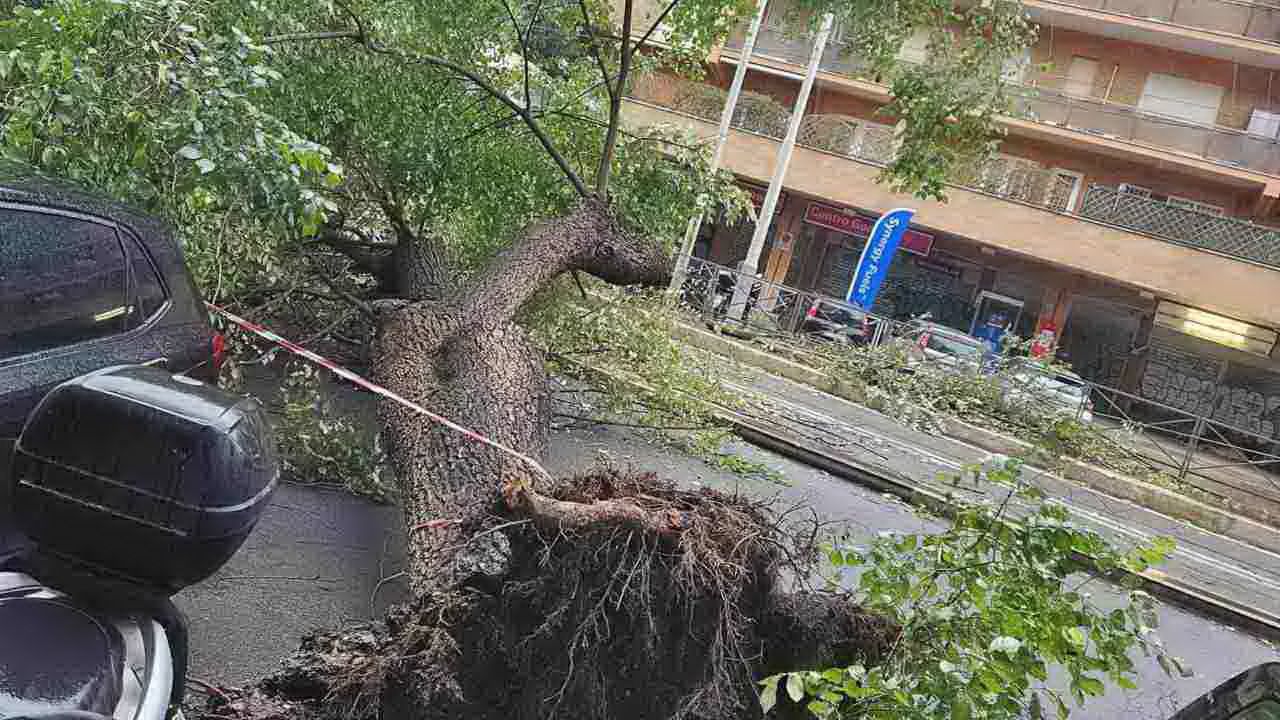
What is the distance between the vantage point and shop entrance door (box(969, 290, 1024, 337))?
80.1 feet

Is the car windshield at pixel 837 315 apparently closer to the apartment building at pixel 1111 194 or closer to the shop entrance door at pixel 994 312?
the apartment building at pixel 1111 194

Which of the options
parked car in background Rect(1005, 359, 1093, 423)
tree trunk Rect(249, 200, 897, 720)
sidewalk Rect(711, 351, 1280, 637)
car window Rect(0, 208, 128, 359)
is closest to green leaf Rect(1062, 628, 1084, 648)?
tree trunk Rect(249, 200, 897, 720)

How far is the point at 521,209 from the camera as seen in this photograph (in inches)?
278

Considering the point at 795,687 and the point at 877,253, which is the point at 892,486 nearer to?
A: the point at 795,687

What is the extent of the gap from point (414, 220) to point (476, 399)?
2.91 m

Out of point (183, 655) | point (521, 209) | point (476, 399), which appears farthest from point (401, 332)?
point (183, 655)

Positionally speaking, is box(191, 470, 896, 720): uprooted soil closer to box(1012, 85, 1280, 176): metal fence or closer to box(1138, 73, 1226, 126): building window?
box(1012, 85, 1280, 176): metal fence

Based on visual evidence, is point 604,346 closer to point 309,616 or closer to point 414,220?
point 414,220

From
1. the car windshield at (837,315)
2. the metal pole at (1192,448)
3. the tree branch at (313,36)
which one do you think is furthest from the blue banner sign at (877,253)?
the tree branch at (313,36)

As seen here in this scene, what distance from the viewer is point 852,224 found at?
25.7 metres

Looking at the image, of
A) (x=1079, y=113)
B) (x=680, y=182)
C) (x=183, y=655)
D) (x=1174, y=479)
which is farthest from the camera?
(x=1079, y=113)

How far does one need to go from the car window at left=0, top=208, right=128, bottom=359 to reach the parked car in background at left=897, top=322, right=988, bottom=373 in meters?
Answer: 11.4

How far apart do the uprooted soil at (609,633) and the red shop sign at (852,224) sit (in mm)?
22956

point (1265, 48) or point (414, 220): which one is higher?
point (1265, 48)
